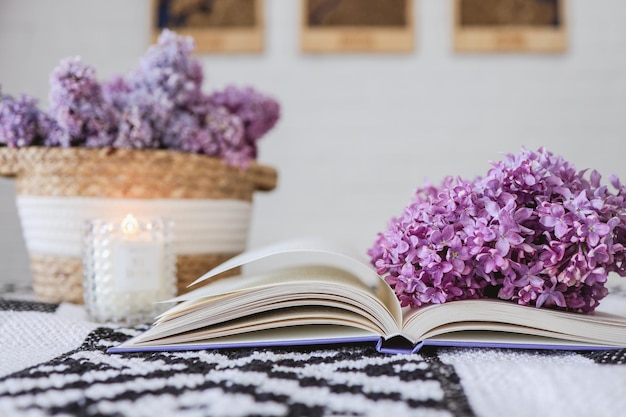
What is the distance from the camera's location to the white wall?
2252 millimetres

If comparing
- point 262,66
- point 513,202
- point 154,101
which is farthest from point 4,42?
point 513,202

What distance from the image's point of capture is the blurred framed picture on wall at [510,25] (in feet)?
7.27

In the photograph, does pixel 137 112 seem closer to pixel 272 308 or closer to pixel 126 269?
pixel 126 269

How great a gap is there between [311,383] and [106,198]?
63 centimetres

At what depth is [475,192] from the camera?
0.65 meters

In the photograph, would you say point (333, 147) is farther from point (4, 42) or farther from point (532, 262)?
point (532, 262)

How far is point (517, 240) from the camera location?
0.60 meters

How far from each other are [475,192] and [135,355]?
404 millimetres

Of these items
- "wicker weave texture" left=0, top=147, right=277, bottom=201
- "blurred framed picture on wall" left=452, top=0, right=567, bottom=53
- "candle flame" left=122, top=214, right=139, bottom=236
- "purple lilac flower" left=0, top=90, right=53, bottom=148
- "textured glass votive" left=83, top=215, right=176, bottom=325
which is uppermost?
"blurred framed picture on wall" left=452, top=0, right=567, bottom=53

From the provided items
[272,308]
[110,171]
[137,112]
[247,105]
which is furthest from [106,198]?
[272,308]

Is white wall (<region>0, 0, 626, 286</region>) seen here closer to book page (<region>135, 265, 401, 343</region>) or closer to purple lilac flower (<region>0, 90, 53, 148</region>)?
purple lilac flower (<region>0, 90, 53, 148</region>)

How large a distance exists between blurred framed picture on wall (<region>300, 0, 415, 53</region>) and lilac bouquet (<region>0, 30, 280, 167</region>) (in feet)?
4.30

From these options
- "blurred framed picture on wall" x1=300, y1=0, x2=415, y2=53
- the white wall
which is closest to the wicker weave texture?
the white wall

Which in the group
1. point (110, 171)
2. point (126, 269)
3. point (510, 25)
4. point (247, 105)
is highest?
point (510, 25)
